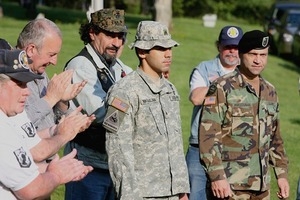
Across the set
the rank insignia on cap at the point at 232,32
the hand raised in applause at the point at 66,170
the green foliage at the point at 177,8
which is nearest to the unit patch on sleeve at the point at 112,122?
the hand raised in applause at the point at 66,170

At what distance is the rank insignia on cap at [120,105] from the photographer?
5734 mm

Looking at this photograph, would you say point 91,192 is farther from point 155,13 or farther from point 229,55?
point 155,13

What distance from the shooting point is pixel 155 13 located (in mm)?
31312

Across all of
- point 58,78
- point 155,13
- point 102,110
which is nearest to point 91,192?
point 102,110

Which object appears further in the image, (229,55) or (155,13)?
(155,13)

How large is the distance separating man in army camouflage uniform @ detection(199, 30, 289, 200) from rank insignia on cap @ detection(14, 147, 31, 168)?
83.6 inches

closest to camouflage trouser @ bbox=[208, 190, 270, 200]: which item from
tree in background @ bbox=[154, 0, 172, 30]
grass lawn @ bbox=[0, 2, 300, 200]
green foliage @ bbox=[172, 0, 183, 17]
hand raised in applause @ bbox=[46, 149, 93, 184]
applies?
hand raised in applause @ bbox=[46, 149, 93, 184]

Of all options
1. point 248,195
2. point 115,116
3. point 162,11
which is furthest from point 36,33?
point 162,11

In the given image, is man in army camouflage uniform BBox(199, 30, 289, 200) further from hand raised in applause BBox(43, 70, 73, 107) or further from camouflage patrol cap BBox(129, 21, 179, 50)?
hand raised in applause BBox(43, 70, 73, 107)

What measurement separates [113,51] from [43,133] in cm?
128

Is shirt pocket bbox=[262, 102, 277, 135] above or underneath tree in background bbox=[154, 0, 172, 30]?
above

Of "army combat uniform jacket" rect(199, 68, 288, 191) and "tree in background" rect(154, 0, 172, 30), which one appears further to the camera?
"tree in background" rect(154, 0, 172, 30)

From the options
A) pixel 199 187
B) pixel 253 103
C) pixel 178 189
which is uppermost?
pixel 253 103

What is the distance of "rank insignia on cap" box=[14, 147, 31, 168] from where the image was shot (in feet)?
14.5
